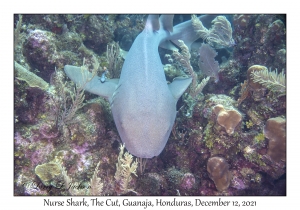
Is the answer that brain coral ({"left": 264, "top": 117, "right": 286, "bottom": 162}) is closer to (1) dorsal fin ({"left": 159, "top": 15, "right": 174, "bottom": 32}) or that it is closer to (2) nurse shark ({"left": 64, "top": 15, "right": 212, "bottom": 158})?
(2) nurse shark ({"left": 64, "top": 15, "right": 212, "bottom": 158})

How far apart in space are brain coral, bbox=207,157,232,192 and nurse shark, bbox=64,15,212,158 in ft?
3.04

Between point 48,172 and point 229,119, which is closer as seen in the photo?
point 48,172

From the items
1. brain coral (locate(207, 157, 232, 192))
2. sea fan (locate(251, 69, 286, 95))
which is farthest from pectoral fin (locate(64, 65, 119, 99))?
sea fan (locate(251, 69, 286, 95))

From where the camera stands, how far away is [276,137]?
330 centimetres

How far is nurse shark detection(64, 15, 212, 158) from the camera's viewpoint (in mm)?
3270

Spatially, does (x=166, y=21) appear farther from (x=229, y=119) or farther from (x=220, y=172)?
(x=220, y=172)

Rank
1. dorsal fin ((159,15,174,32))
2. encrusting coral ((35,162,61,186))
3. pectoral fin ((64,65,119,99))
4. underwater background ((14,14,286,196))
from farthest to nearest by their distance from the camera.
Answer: dorsal fin ((159,15,174,32)), pectoral fin ((64,65,119,99)), underwater background ((14,14,286,196)), encrusting coral ((35,162,61,186))

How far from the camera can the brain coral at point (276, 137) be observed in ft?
10.7

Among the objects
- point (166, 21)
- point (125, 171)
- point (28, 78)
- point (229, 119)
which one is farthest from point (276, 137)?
point (166, 21)

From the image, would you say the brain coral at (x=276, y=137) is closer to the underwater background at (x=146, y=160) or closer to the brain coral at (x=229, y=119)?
the underwater background at (x=146, y=160)

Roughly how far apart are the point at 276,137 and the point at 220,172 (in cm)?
105

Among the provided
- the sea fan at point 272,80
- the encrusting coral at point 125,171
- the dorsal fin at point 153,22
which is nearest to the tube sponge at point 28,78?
the encrusting coral at point 125,171

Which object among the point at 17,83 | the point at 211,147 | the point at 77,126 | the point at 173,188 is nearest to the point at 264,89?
the point at 211,147

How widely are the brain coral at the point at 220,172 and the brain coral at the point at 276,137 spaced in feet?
2.42
